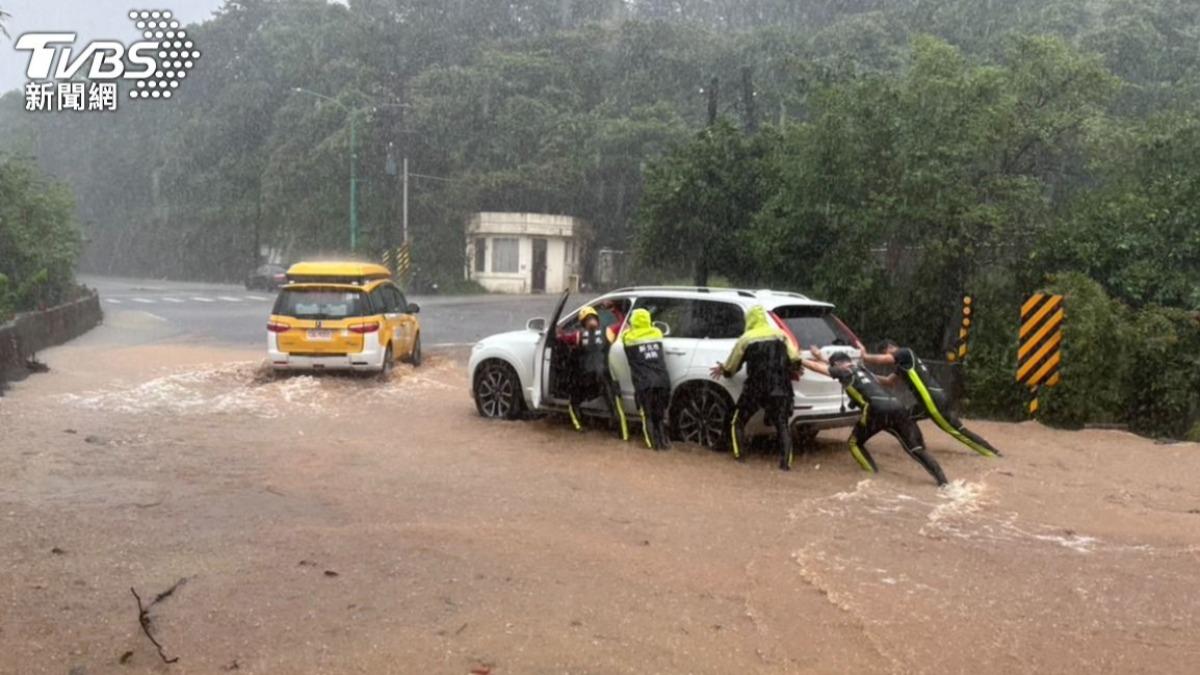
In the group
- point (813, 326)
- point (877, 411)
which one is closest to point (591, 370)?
point (813, 326)

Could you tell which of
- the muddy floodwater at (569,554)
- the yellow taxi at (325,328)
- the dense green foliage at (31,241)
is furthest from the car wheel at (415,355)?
the dense green foliage at (31,241)

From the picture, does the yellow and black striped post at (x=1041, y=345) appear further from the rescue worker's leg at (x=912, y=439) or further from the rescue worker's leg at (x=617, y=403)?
the rescue worker's leg at (x=617, y=403)

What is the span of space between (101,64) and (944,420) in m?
10.8

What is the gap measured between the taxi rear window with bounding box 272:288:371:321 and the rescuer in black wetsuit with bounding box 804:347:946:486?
7.62 metres

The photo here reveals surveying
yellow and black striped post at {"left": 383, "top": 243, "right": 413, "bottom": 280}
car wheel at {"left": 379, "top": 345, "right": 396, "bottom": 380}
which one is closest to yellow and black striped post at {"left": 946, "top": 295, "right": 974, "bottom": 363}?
car wheel at {"left": 379, "top": 345, "right": 396, "bottom": 380}

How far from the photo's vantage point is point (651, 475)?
9.31 metres

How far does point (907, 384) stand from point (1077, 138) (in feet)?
37.3

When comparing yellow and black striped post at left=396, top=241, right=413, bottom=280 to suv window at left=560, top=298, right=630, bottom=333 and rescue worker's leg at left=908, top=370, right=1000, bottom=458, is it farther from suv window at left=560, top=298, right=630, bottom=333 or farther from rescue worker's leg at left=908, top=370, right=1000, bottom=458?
rescue worker's leg at left=908, top=370, right=1000, bottom=458

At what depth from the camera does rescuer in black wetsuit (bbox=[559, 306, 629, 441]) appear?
10.7m

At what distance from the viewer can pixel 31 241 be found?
25.7m

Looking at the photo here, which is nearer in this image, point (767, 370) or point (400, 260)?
point (767, 370)

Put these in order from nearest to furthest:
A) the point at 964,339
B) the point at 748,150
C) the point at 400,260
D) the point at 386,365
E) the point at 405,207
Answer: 1. the point at 964,339
2. the point at 386,365
3. the point at 748,150
4. the point at 400,260
5. the point at 405,207

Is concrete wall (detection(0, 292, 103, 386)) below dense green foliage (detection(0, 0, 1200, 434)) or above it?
below

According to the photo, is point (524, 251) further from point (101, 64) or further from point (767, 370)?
point (767, 370)
